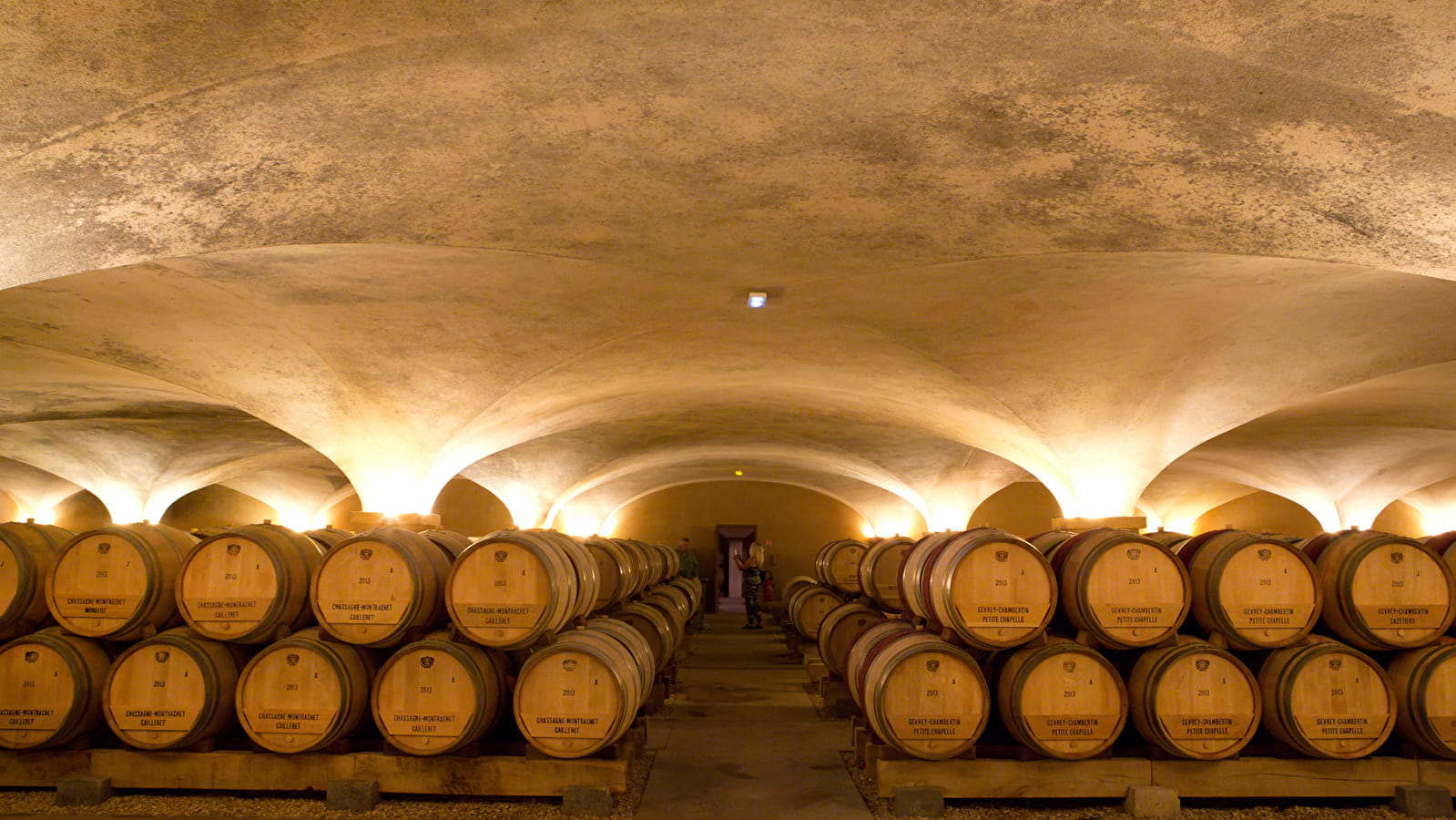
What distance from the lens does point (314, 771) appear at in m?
4.77

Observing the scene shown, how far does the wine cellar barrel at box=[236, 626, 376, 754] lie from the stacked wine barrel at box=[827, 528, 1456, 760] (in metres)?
2.71

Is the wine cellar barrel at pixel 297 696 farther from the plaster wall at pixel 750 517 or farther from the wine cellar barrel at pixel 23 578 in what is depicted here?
the plaster wall at pixel 750 517

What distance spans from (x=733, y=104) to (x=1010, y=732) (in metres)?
3.39

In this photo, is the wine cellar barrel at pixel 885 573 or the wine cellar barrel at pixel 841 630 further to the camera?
the wine cellar barrel at pixel 885 573

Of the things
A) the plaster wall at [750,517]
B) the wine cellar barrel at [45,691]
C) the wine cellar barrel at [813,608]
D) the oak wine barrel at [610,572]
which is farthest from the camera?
the plaster wall at [750,517]

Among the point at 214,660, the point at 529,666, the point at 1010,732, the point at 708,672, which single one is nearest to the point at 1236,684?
the point at 1010,732

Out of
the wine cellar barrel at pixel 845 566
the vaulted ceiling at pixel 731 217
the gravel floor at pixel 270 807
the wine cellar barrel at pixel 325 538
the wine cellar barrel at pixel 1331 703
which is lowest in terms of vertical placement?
the gravel floor at pixel 270 807

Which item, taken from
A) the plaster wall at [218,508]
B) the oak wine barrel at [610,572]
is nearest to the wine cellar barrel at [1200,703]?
the oak wine barrel at [610,572]

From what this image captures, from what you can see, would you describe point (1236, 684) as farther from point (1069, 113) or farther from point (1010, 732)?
point (1069, 113)

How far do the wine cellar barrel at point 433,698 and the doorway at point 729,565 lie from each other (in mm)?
16976

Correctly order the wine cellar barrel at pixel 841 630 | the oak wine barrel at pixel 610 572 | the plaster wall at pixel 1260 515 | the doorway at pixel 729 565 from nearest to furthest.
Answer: the oak wine barrel at pixel 610 572, the wine cellar barrel at pixel 841 630, the plaster wall at pixel 1260 515, the doorway at pixel 729 565

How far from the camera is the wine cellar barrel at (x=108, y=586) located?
15.9 feet

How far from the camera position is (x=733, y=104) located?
4.19 meters

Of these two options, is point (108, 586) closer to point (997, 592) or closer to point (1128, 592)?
point (997, 592)
